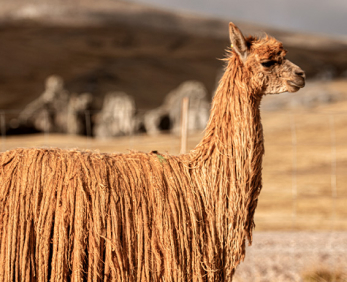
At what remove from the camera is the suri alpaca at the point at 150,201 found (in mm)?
2834

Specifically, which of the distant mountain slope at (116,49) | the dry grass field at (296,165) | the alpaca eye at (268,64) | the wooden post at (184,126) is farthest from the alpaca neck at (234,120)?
the distant mountain slope at (116,49)

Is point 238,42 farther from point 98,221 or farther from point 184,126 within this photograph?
point 184,126

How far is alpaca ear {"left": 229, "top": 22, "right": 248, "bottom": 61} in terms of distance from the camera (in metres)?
3.21

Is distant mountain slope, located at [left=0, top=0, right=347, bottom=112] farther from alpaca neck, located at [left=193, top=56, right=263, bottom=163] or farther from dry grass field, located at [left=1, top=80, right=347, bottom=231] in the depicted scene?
alpaca neck, located at [left=193, top=56, right=263, bottom=163]

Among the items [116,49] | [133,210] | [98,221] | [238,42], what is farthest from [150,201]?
[116,49]

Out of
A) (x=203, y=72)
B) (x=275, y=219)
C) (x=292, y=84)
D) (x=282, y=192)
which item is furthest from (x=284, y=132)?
(x=203, y=72)

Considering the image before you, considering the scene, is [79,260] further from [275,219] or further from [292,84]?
[275,219]

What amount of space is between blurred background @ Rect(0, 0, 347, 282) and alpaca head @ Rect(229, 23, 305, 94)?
43cm

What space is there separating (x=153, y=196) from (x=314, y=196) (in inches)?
353

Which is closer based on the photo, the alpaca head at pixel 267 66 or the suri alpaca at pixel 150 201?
the suri alpaca at pixel 150 201

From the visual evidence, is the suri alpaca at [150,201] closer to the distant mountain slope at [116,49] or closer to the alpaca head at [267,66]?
the alpaca head at [267,66]

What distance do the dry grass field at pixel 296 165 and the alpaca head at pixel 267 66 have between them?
250cm

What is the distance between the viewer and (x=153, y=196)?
3084mm

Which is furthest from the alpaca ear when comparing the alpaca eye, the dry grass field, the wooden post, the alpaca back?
the dry grass field
